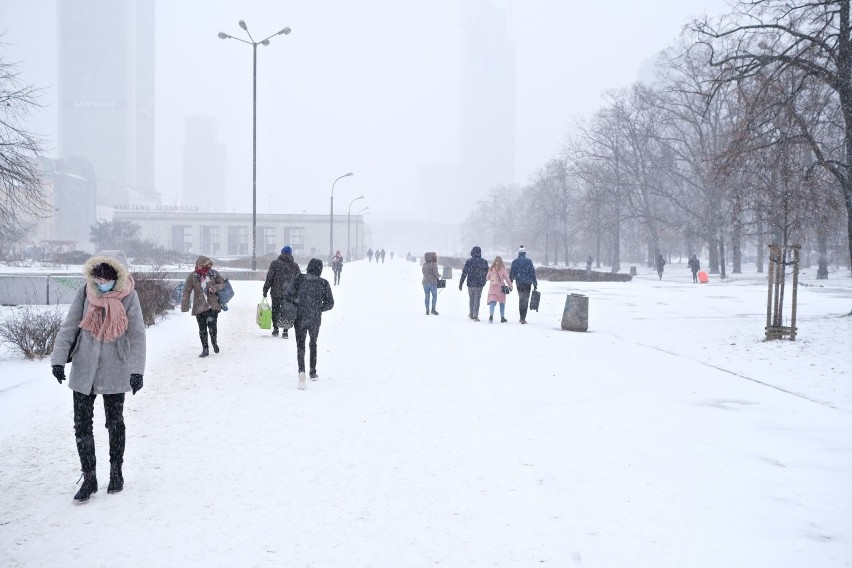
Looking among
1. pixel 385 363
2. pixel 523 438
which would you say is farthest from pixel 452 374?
pixel 523 438

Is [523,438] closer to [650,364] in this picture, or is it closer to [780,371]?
[650,364]

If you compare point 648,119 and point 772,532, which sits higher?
point 648,119

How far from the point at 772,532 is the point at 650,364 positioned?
6.77 m

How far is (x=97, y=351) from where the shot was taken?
4867mm

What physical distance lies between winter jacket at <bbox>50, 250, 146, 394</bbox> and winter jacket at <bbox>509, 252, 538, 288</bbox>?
463 inches

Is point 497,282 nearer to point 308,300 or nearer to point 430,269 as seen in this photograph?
point 430,269

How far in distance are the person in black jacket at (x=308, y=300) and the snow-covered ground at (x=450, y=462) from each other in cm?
69

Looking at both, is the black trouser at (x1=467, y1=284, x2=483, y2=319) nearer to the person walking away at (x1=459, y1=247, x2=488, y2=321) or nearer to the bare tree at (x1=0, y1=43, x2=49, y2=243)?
the person walking away at (x1=459, y1=247, x2=488, y2=321)

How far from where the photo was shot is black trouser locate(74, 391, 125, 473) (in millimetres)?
4816

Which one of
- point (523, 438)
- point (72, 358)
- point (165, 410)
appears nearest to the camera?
point (72, 358)

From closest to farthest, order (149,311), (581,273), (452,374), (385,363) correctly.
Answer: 1. (452,374)
2. (385,363)
3. (149,311)
4. (581,273)

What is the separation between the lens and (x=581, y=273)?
38969 millimetres

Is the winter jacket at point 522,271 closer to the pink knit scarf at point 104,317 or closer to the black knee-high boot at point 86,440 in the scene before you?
the pink knit scarf at point 104,317

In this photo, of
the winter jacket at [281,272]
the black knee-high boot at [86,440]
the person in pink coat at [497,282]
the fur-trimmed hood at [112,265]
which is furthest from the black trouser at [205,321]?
the person in pink coat at [497,282]
